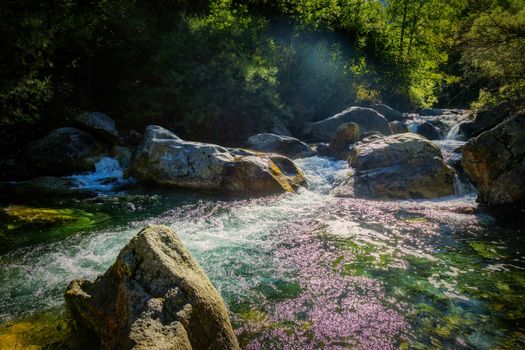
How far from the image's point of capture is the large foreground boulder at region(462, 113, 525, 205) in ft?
30.2

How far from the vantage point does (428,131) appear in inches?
765

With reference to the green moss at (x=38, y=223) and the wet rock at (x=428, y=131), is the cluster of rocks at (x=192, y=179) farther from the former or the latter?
the wet rock at (x=428, y=131)

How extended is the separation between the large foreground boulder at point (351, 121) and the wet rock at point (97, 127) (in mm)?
10111

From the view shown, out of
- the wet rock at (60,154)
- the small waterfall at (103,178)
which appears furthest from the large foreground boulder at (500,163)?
the wet rock at (60,154)

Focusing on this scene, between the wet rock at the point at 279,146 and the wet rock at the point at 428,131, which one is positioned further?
the wet rock at the point at 428,131

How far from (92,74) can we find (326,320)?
55.8 ft

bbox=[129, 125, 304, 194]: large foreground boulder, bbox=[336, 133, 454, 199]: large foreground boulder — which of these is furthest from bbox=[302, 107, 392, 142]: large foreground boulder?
bbox=[129, 125, 304, 194]: large foreground boulder

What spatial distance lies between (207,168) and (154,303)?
8257 millimetres

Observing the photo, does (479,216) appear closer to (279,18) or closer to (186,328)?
(186,328)

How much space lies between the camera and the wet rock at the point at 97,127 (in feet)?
45.7

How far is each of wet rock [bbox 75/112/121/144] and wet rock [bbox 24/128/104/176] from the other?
27.8 inches

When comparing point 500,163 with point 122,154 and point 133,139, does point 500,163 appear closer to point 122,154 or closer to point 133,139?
point 122,154

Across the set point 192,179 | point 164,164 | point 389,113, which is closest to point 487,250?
point 192,179

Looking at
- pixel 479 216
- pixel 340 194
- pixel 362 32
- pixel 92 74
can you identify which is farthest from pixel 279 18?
pixel 479 216
